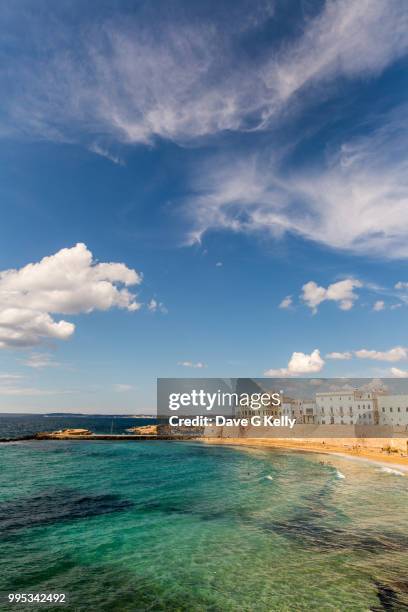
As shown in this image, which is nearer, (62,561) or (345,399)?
(62,561)

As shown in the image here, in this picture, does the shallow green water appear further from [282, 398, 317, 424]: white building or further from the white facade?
[282, 398, 317, 424]: white building

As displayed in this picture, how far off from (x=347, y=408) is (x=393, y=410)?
520 inches

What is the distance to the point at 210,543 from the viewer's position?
2234 centimetres

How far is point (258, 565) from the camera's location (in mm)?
18938

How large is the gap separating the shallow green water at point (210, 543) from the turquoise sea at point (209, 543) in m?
0.08

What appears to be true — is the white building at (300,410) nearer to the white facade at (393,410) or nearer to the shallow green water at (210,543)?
the white facade at (393,410)

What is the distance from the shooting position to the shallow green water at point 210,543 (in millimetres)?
15961

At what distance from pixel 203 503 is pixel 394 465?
35.1 m

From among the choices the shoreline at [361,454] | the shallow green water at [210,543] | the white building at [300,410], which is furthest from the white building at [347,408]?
the shallow green water at [210,543]

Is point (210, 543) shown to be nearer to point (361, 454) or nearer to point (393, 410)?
point (361, 454)

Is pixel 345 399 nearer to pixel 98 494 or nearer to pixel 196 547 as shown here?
pixel 98 494

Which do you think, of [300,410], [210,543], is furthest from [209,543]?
[300,410]

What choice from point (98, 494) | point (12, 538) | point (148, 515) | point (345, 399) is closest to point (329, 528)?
point (148, 515)

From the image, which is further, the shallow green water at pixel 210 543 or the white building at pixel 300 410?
the white building at pixel 300 410
